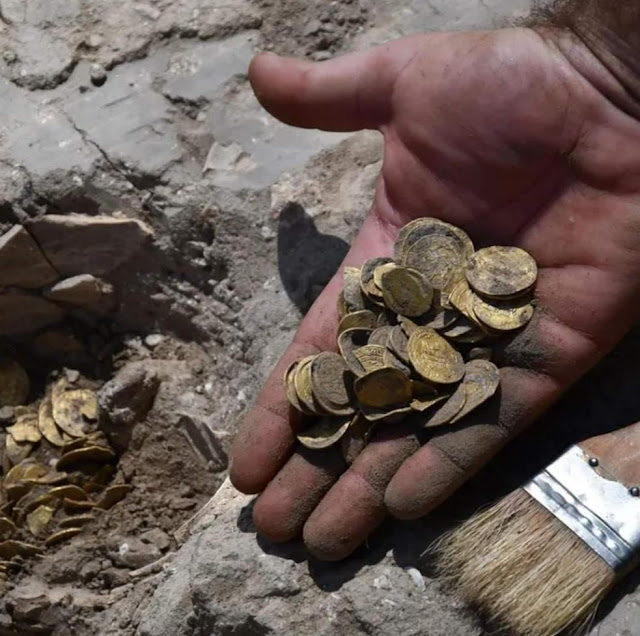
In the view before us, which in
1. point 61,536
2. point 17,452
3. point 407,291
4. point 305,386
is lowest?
point 17,452

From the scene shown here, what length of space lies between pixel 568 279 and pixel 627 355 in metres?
0.29

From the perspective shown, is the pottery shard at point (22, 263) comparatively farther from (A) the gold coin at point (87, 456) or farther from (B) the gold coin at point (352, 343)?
(B) the gold coin at point (352, 343)

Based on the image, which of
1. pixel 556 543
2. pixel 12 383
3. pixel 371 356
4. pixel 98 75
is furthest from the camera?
pixel 12 383

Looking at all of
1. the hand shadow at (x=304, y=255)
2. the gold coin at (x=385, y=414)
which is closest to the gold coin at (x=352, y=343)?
the gold coin at (x=385, y=414)

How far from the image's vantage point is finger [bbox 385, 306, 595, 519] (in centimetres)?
220

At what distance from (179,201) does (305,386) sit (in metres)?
0.88

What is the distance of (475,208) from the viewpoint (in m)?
2.47

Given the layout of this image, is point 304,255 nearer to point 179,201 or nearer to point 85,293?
point 179,201

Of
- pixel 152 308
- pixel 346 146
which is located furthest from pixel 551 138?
pixel 152 308

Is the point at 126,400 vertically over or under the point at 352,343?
under

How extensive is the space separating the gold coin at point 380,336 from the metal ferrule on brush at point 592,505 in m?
0.47

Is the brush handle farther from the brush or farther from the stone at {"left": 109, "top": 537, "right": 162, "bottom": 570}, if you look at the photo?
the stone at {"left": 109, "top": 537, "right": 162, "bottom": 570}

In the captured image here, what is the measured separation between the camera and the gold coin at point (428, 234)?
2434mm

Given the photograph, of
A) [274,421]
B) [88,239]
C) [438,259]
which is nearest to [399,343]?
[438,259]
